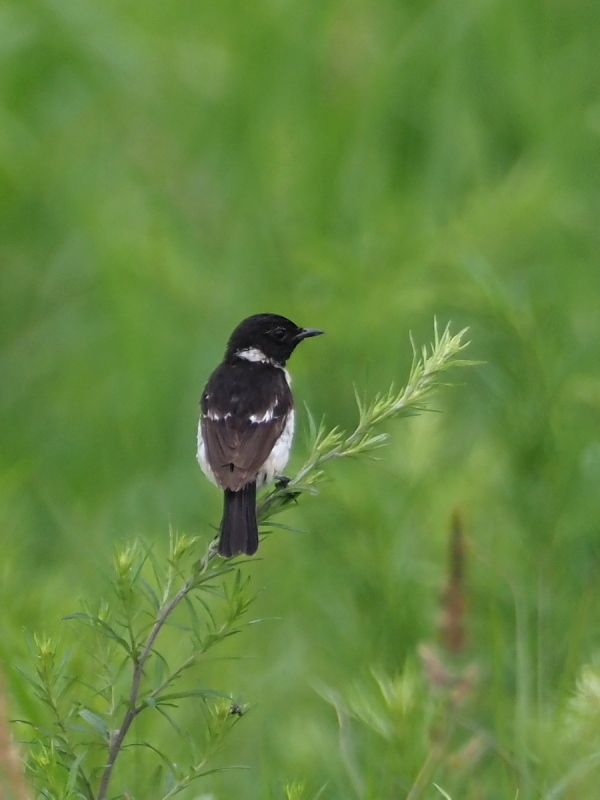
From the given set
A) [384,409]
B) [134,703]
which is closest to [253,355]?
[384,409]

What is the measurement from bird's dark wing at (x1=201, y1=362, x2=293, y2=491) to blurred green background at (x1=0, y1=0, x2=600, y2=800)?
0.73ft

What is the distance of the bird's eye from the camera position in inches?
222

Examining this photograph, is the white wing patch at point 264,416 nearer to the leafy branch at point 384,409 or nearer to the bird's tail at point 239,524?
the bird's tail at point 239,524

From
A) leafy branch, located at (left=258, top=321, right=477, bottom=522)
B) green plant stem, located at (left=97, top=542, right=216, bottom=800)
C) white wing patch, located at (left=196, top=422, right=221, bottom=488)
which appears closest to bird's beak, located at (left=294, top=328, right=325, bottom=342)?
white wing patch, located at (left=196, top=422, right=221, bottom=488)

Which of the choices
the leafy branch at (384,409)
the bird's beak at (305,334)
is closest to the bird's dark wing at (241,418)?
the bird's beak at (305,334)

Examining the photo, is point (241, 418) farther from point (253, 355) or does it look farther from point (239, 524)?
point (239, 524)

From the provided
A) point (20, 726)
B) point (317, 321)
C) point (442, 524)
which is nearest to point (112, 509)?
point (317, 321)

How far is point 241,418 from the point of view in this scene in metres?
4.85

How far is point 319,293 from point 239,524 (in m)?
3.12

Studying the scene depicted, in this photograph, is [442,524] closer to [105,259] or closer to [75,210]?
[105,259]

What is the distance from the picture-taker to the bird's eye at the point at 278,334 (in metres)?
5.63

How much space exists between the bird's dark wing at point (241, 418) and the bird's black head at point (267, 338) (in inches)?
9.8

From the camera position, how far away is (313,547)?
5.45 meters

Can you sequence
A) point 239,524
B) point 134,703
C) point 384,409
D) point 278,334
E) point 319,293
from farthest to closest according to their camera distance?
point 319,293 → point 278,334 → point 239,524 → point 384,409 → point 134,703
